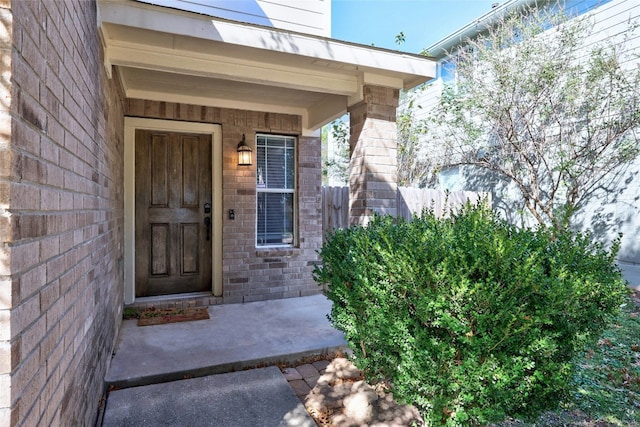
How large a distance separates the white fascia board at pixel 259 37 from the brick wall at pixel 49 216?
0.32 metres

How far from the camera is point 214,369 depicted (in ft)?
9.04

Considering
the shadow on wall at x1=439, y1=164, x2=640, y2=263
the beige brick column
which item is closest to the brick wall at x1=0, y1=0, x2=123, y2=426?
the beige brick column

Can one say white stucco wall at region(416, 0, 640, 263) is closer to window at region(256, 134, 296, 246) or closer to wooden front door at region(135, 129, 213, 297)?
window at region(256, 134, 296, 246)

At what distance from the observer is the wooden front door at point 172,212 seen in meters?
4.31

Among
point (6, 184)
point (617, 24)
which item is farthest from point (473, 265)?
point (617, 24)

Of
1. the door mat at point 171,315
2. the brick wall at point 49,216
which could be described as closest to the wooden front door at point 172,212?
the door mat at point 171,315

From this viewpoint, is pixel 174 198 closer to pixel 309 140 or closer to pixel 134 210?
pixel 134 210

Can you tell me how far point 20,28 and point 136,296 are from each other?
153 inches

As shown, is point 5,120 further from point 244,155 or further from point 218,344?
point 244,155

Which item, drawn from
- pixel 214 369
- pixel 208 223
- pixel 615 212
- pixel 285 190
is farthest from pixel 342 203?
pixel 615 212

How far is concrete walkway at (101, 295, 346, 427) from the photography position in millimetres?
2195

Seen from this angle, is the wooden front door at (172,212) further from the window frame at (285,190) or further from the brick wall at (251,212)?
the window frame at (285,190)

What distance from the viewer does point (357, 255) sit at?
88.7 inches

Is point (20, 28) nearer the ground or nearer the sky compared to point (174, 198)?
nearer the sky
